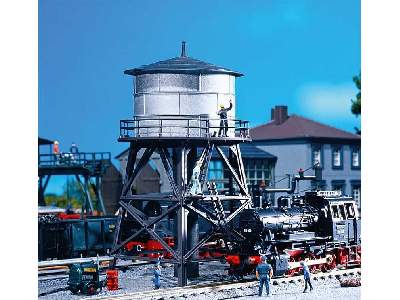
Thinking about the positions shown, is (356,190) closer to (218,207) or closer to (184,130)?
(218,207)

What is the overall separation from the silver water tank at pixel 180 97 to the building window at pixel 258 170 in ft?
21.5

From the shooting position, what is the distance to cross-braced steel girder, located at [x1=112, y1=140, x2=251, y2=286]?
20.1 m

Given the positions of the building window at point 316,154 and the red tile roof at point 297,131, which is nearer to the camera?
the red tile roof at point 297,131

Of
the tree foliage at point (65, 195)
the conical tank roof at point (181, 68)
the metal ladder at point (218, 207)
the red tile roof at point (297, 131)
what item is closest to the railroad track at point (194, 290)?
the metal ladder at point (218, 207)

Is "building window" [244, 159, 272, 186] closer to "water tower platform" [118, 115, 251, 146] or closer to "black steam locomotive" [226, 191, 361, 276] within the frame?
"black steam locomotive" [226, 191, 361, 276]

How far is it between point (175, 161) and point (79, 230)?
636cm

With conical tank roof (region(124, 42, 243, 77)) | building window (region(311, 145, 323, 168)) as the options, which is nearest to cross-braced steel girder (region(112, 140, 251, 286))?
conical tank roof (region(124, 42, 243, 77))

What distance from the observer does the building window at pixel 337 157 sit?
85.0 ft

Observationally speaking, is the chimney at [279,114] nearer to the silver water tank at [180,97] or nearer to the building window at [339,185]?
the silver water tank at [180,97]

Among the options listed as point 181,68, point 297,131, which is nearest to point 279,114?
point 181,68

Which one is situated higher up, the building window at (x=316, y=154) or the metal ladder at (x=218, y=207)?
the building window at (x=316, y=154)
